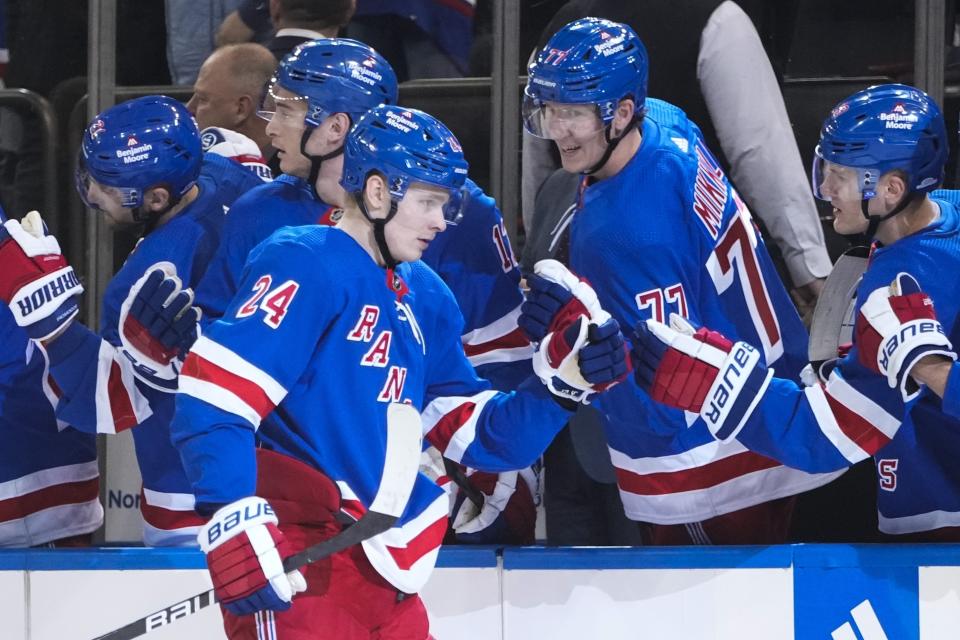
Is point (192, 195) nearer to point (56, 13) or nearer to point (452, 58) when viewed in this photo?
point (452, 58)

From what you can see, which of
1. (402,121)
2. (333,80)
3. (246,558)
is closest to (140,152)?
(333,80)

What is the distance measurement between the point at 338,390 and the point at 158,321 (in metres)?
0.67

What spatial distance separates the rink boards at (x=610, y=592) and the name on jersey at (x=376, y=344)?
640mm

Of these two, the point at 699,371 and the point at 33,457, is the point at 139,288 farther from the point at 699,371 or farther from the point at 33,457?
the point at 699,371

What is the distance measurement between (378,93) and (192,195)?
527mm

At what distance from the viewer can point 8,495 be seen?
10.6ft

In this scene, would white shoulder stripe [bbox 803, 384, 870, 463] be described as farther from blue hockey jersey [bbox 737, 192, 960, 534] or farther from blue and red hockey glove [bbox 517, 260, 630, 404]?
blue and red hockey glove [bbox 517, 260, 630, 404]

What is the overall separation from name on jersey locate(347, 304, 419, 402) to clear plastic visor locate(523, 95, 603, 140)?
0.67 m

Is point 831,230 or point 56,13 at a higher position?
point 56,13

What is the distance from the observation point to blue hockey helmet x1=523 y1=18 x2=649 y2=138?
2824 millimetres

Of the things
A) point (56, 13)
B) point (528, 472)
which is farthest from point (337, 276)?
point (56, 13)

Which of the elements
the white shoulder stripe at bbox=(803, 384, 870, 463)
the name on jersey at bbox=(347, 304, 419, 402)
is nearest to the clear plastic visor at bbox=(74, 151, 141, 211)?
the name on jersey at bbox=(347, 304, 419, 402)

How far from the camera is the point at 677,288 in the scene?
2.80m

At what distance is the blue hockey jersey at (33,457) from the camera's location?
3.20 m
